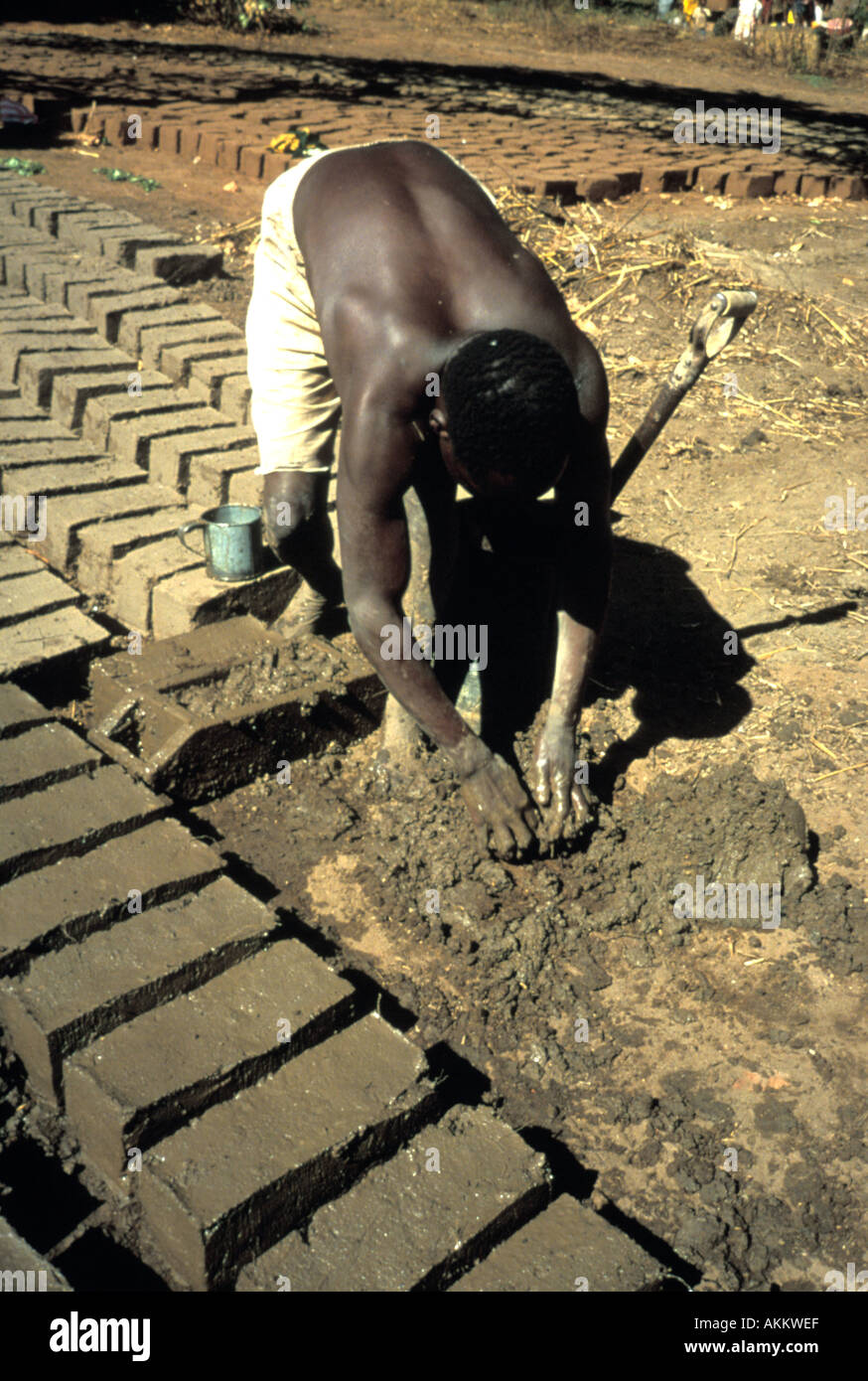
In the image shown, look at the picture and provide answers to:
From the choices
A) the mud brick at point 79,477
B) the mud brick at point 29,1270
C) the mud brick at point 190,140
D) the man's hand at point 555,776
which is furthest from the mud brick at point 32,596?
the mud brick at point 190,140

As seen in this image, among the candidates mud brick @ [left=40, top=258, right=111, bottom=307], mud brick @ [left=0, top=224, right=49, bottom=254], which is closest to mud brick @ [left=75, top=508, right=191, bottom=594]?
mud brick @ [left=40, top=258, right=111, bottom=307]

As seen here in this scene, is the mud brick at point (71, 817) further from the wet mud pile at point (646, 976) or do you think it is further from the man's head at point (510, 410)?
the man's head at point (510, 410)

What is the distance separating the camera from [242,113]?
8.74 metres

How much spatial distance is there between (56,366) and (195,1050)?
3390 mm

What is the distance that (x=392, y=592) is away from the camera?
2.50m

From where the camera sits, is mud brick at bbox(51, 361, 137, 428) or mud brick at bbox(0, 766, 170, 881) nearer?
mud brick at bbox(0, 766, 170, 881)

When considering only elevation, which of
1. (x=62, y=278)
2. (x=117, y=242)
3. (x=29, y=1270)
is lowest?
(x=29, y=1270)

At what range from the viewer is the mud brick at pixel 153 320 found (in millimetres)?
4945

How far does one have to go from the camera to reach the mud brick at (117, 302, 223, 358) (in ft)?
16.2

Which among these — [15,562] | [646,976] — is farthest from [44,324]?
[646,976]

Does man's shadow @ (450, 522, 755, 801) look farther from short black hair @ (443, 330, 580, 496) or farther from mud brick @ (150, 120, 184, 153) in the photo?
mud brick @ (150, 120, 184, 153)

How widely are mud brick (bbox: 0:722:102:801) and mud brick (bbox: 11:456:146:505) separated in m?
1.45

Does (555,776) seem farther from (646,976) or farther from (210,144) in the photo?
(210,144)

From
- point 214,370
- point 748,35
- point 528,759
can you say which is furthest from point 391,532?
point 748,35
